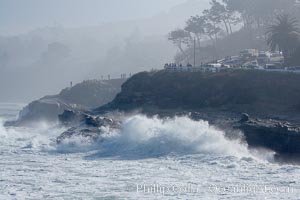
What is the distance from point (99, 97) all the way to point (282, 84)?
3731cm

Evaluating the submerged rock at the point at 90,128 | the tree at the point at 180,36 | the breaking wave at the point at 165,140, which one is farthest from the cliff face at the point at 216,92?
the tree at the point at 180,36

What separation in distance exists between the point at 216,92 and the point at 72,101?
3451 centimetres

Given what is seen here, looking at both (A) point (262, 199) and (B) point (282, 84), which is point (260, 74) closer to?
(B) point (282, 84)

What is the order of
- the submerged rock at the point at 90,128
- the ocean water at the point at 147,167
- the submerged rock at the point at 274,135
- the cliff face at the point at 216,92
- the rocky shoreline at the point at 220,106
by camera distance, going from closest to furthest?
the ocean water at the point at 147,167 → the submerged rock at the point at 274,135 → the rocky shoreline at the point at 220,106 → the submerged rock at the point at 90,128 → the cliff face at the point at 216,92

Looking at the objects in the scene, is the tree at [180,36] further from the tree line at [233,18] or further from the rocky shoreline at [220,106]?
the rocky shoreline at [220,106]

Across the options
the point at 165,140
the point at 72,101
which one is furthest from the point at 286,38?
the point at 72,101

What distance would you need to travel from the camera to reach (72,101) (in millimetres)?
79312

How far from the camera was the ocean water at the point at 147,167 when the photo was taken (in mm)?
23906

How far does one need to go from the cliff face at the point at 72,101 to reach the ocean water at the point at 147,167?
2864 cm

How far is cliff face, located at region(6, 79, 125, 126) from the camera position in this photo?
236ft

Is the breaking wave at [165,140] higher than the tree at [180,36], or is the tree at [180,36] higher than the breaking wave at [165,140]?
the tree at [180,36]

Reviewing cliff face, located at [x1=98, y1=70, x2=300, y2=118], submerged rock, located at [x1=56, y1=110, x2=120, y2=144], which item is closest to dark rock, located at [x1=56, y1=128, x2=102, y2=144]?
submerged rock, located at [x1=56, y1=110, x2=120, y2=144]

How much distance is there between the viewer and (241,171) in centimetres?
2783

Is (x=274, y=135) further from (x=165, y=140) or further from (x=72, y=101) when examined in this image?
(x=72, y=101)
